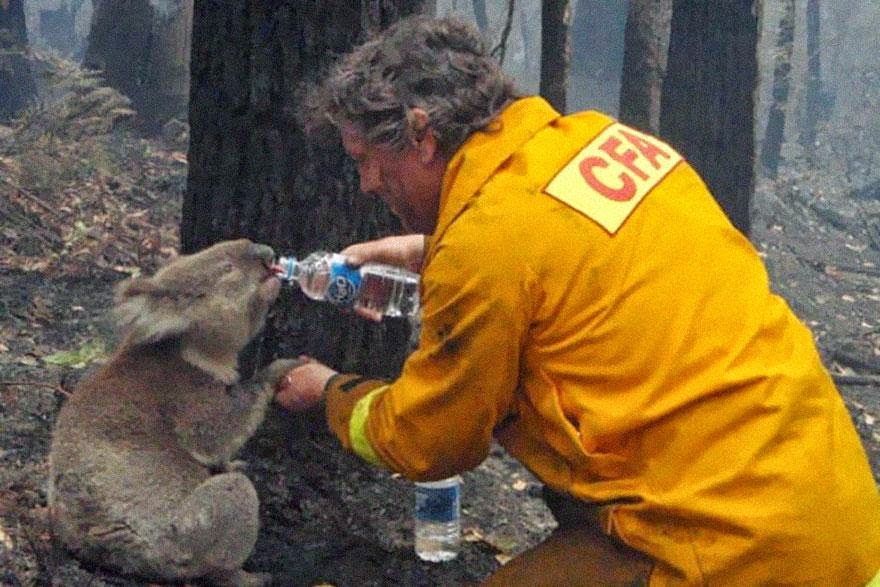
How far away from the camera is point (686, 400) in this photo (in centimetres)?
298

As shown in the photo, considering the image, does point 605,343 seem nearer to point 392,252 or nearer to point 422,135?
point 422,135

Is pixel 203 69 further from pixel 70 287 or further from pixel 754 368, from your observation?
pixel 70 287

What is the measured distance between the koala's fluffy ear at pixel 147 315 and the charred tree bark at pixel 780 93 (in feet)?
51.4

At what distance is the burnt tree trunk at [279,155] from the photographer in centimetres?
445

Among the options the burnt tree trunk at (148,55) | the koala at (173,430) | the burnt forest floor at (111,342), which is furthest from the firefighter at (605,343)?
the burnt tree trunk at (148,55)

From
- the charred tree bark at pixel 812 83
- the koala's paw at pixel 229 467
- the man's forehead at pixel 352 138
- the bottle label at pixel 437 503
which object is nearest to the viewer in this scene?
the man's forehead at pixel 352 138

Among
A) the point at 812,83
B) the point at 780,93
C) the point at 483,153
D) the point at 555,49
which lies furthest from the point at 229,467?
the point at 812,83

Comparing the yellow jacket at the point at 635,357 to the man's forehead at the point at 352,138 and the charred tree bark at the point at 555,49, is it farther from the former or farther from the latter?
the charred tree bark at the point at 555,49

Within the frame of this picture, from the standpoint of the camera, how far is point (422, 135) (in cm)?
317

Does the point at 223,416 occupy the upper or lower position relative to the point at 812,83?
upper

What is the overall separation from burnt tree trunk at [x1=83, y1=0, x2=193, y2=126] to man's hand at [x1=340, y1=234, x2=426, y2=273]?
9046mm

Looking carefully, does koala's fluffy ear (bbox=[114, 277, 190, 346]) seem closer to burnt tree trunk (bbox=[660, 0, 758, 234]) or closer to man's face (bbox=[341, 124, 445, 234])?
man's face (bbox=[341, 124, 445, 234])

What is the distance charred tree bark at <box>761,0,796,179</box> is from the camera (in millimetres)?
18234

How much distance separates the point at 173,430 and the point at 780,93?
16536mm
